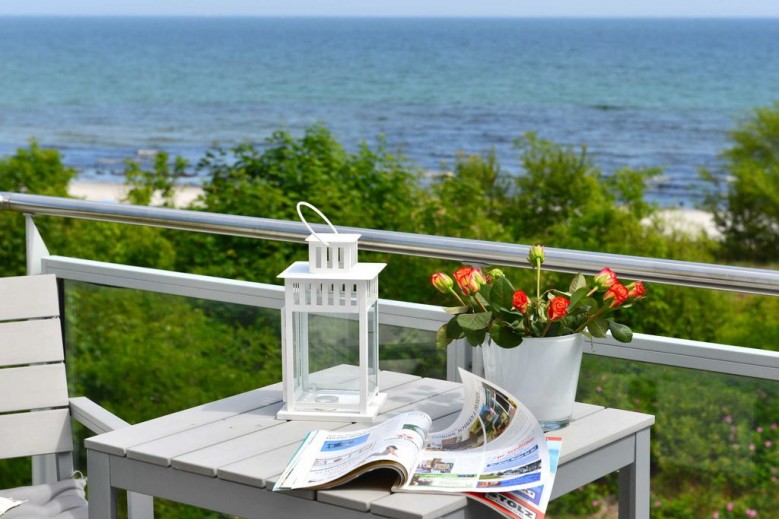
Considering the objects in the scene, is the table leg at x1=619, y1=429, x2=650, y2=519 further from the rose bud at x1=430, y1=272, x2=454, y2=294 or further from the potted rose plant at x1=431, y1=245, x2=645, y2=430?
the rose bud at x1=430, y1=272, x2=454, y2=294

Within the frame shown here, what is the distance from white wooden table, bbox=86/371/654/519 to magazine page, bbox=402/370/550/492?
42 millimetres

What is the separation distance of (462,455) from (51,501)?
1141 millimetres

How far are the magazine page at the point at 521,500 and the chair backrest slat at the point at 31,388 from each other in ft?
4.62

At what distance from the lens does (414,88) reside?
111 ft

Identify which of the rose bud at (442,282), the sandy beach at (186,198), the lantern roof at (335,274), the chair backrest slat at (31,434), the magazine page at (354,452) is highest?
the lantern roof at (335,274)

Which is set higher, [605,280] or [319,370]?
[605,280]

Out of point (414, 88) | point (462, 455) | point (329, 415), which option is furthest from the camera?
point (414, 88)

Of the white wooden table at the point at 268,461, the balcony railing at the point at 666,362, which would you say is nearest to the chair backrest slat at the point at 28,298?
the balcony railing at the point at 666,362

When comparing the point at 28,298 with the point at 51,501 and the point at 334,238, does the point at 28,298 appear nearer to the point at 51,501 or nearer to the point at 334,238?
the point at 51,501

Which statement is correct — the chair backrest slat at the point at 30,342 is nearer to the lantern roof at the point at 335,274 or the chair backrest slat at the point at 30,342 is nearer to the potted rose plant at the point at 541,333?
the lantern roof at the point at 335,274

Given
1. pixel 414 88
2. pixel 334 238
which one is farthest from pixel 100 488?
pixel 414 88

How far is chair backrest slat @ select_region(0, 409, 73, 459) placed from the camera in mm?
2557

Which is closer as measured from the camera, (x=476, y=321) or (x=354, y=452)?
(x=354, y=452)

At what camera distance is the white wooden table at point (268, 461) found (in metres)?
1.50
